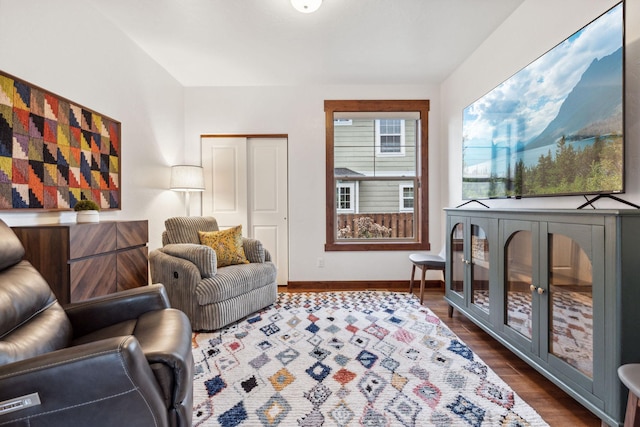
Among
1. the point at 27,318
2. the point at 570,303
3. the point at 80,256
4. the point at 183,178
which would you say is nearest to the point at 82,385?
the point at 27,318

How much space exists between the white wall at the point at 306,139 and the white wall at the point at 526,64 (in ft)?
1.21

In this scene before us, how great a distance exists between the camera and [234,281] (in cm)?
252

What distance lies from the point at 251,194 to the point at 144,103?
4.82 feet

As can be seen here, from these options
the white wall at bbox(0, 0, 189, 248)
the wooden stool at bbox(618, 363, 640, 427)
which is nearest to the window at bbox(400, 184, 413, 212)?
the white wall at bbox(0, 0, 189, 248)

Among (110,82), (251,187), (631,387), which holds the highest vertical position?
(110,82)

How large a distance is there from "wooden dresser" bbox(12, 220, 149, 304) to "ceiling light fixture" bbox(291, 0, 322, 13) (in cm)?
194

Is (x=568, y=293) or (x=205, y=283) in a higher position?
(x=568, y=293)

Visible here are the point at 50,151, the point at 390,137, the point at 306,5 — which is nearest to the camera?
the point at 50,151

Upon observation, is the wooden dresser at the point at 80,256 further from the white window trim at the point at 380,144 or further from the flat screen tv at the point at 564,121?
the white window trim at the point at 380,144

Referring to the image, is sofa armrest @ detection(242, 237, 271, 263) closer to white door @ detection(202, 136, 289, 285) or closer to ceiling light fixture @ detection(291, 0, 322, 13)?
white door @ detection(202, 136, 289, 285)

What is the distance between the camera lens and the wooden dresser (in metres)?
1.60

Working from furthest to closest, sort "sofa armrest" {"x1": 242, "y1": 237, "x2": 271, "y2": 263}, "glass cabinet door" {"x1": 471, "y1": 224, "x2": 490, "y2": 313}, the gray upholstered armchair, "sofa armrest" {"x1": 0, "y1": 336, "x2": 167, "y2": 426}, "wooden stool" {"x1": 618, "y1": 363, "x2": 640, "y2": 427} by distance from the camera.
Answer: "sofa armrest" {"x1": 242, "y1": 237, "x2": 271, "y2": 263} → the gray upholstered armchair → "glass cabinet door" {"x1": 471, "y1": 224, "x2": 490, "y2": 313} → "wooden stool" {"x1": 618, "y1": 363, "x2": 640, "y2": 427} → "sofa armrest" {"x1": 0, "y1": 336, "x2": 167, "y2": 426}

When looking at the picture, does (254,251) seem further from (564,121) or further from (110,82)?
(564,121)

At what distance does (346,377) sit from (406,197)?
2582 mm
